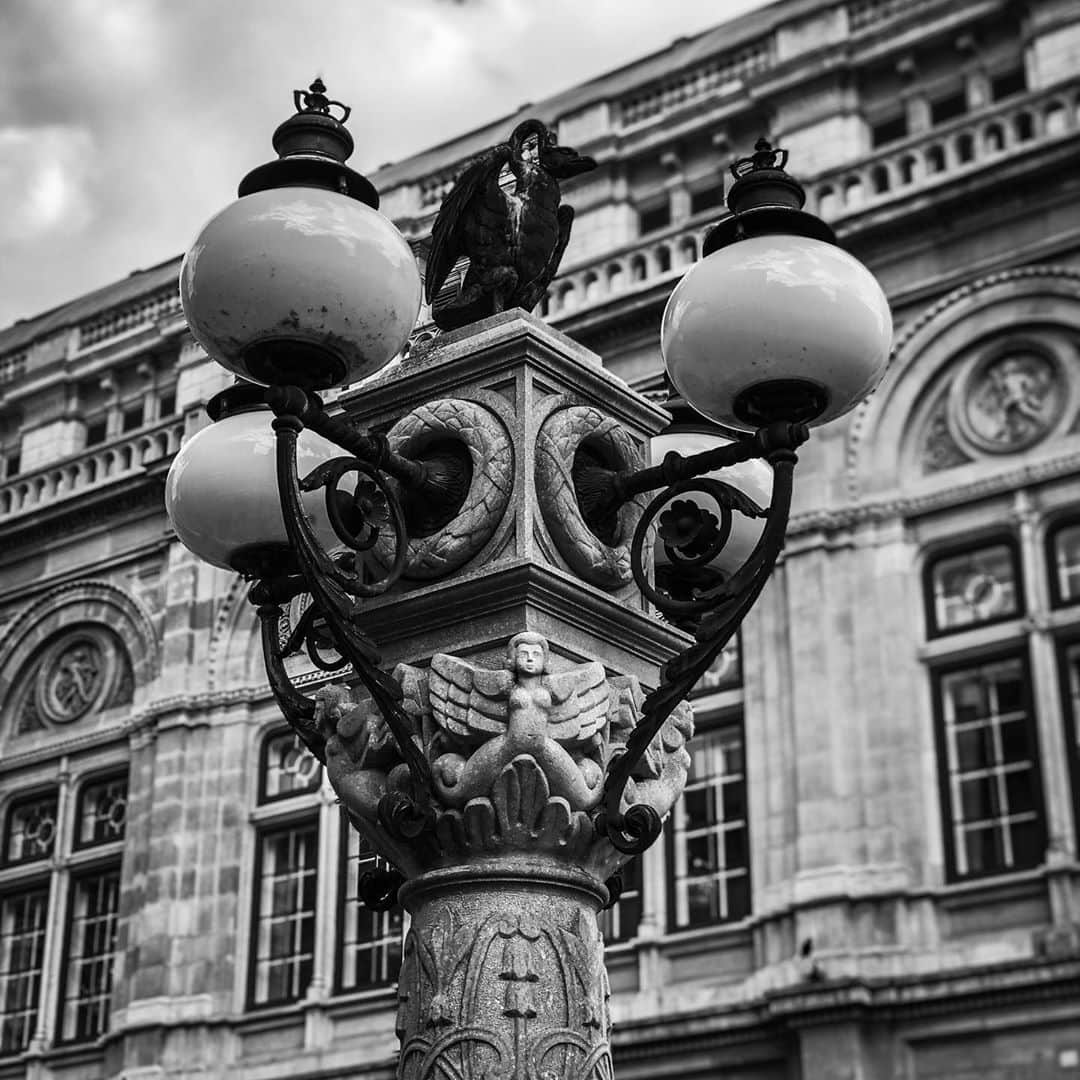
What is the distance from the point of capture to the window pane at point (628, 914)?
1836 centimetres

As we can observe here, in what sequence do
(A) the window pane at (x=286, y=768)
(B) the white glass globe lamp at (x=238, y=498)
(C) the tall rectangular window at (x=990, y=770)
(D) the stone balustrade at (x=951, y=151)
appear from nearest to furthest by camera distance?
(B) the white glass globe lamp at (x=238, y=498) < (C) the tall rectangular window at (x=990, y=770) < (D) the stone balustrade at (x=951, y=151) < (A) the window pane at (x=286, y=768)

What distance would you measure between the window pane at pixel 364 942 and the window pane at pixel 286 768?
92cm

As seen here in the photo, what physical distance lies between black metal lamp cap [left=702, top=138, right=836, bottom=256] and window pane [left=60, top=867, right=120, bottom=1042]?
63.9ft

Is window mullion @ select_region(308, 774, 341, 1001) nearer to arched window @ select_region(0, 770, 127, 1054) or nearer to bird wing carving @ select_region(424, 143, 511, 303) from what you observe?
arched window @ select_region(0, 770, 127, 1054)

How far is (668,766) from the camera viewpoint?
13.9ft

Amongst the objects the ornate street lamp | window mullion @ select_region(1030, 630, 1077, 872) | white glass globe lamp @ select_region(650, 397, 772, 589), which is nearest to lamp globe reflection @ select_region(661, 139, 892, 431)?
the ornate street lamp

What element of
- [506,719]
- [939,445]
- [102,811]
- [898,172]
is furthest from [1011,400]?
[506,719]

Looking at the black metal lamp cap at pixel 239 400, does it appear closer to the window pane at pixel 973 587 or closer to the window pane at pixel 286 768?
the window pane at pixel 973 587

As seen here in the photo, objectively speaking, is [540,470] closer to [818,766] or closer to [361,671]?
[361,671]

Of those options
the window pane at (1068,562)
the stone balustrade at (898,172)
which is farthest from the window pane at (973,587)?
the stone balustrade at (898,172)

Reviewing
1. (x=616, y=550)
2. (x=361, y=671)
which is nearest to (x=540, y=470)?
(x=616, y=550)

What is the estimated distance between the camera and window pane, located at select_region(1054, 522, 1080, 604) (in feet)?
55.2

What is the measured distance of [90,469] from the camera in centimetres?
2550

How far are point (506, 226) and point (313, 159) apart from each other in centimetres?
66
